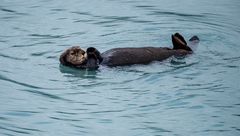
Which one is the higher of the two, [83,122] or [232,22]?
[232,22]

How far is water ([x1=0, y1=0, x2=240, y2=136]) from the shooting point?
704cm

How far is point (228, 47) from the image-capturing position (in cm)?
997

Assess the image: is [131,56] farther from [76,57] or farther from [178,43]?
[178,43]

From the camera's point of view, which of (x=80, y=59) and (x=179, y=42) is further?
(x=179, y=42)

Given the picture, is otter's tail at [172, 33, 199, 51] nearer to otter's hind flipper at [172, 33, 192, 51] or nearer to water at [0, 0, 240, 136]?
otter's hind flipper at [172, 33, 192, 51]

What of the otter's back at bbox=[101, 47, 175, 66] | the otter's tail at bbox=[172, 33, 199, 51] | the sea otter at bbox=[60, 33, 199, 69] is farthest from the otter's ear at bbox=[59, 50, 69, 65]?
the otter's tail at bbox=[172, 33, 199, 51]

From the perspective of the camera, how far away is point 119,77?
27.9ft

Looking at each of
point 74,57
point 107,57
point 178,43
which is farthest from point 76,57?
point 178,43

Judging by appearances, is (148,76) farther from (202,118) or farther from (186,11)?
(186,11)

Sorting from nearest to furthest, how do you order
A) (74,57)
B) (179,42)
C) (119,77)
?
(119,77)
(74,57)
(179,42)

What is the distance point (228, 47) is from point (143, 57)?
1.72 meters

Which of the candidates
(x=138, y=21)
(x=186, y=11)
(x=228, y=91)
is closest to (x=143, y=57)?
(x=228, y=91)

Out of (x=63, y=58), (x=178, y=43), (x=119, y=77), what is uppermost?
(x=178, y=43)

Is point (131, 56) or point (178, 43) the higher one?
point (178, 43)
